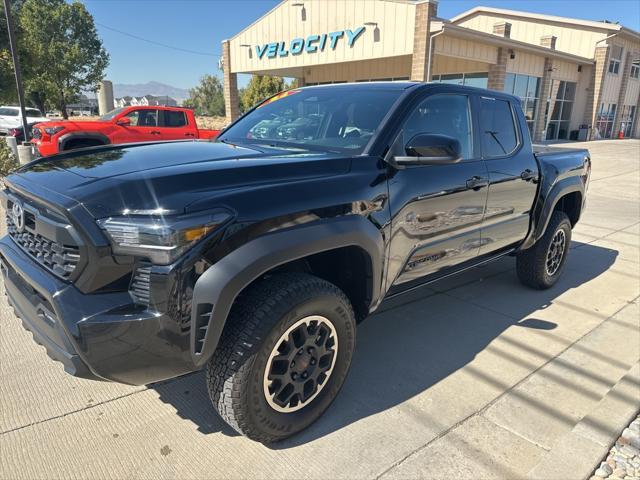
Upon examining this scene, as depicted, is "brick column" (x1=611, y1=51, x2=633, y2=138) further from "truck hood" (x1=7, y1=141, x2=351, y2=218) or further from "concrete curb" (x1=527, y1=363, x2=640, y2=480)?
"truck hood" (x1=7, y1=141, x2=351, y2=218)

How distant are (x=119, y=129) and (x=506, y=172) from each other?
997 cm

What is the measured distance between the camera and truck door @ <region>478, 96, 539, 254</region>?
11.8 feet

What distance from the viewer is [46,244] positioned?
2.13 metres

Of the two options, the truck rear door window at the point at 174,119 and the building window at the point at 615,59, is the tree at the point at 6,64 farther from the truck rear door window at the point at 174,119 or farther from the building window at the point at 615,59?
the building window at the point at 615,59

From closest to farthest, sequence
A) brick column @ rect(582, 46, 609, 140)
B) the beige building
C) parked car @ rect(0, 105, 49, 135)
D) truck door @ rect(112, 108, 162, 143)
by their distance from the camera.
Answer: truck door @ rect(112, 108, 162, 143)
the beige building
parked car @ rect(0, 105, 49, 135)
brick column @ rect(582, 46, 609, 140)

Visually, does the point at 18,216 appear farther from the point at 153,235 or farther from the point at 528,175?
the point at 528,175

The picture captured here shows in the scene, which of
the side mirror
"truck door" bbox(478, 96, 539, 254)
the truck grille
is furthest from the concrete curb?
the truck grille

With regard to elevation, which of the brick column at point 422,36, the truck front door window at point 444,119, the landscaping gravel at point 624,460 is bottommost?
the landscaping gravel at point 624,460

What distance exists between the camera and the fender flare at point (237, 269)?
189 cm

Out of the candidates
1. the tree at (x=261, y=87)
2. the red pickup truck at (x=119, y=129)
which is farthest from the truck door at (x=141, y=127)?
the tree at (x=261, y=87)

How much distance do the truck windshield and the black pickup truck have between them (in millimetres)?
15

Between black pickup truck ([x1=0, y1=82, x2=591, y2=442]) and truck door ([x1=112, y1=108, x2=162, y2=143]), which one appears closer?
black pickup truck ([x1=0, y1=82, x2=591, y2=442])

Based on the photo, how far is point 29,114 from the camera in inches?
967

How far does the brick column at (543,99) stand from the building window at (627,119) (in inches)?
487
